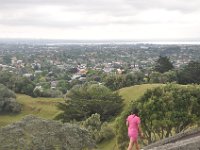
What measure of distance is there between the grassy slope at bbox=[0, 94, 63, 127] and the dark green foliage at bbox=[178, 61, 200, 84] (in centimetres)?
1925

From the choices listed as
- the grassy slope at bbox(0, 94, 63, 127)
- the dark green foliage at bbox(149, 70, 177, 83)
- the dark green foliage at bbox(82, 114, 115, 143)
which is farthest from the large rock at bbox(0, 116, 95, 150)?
the dark green foliage at bbox(149, 70, 177, 83)

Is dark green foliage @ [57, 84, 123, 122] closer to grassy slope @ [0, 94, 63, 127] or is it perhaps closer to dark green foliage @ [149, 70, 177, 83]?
grassy slope @ [0, 94, 63, 127]

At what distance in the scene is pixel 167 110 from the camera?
26078 mm

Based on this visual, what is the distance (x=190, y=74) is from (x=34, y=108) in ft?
A: 77.3

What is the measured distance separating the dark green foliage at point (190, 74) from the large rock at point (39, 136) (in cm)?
4750

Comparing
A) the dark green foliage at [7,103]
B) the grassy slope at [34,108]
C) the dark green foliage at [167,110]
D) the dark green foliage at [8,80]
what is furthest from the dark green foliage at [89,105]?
the dark green foliage at [167,110]

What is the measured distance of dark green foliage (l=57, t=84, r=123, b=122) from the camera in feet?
171

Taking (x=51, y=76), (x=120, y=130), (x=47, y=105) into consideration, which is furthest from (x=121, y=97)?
(x=51, y=76)

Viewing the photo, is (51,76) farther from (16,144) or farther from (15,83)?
(16,144)

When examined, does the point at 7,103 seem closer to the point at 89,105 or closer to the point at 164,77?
the point at 89,105

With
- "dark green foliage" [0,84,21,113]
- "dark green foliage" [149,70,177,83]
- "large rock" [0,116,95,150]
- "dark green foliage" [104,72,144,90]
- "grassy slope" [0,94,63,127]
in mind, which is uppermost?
"large rock" [0,116,95,150]

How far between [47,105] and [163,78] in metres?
18.5

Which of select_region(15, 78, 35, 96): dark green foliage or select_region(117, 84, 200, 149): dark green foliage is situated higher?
select_region(117, 84, 200, 149): dark green foliage

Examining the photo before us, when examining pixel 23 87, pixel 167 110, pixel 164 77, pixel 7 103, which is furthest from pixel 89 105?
pixel 167 110
